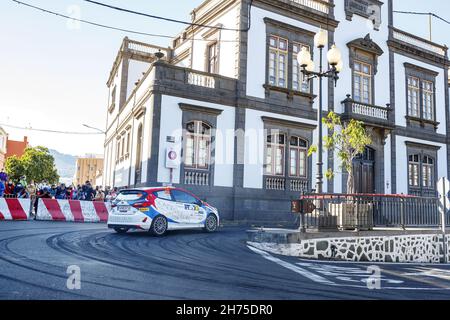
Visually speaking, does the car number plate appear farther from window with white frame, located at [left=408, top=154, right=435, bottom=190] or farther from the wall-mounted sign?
window with white frame, located at [left=408, top=154, right=435, bottom=190]

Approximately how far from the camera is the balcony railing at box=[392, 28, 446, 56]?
2384cm

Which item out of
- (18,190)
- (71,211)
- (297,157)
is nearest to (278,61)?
(297,157)

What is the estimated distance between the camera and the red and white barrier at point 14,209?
48.9ft

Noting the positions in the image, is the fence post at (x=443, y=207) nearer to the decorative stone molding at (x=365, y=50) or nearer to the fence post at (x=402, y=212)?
the fence post at (x=402, y=212)

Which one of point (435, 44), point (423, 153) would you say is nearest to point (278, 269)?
point (423, 153)

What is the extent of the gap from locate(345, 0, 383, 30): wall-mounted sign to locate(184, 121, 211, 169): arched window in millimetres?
11128

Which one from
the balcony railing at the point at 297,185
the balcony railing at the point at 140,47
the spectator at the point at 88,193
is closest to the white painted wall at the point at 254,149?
the balcony railing at the point at 297,185

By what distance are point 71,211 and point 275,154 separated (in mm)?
9425

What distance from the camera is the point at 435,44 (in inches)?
1008

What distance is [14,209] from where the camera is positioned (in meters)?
15.2

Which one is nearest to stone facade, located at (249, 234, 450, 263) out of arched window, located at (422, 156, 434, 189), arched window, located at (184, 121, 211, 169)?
arched window, located at (184, 121, 211, 169)

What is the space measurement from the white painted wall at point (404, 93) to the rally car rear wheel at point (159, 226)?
1672cm

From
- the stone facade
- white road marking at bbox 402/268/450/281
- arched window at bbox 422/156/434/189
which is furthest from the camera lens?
arched window at bbox 422/156/434/189
